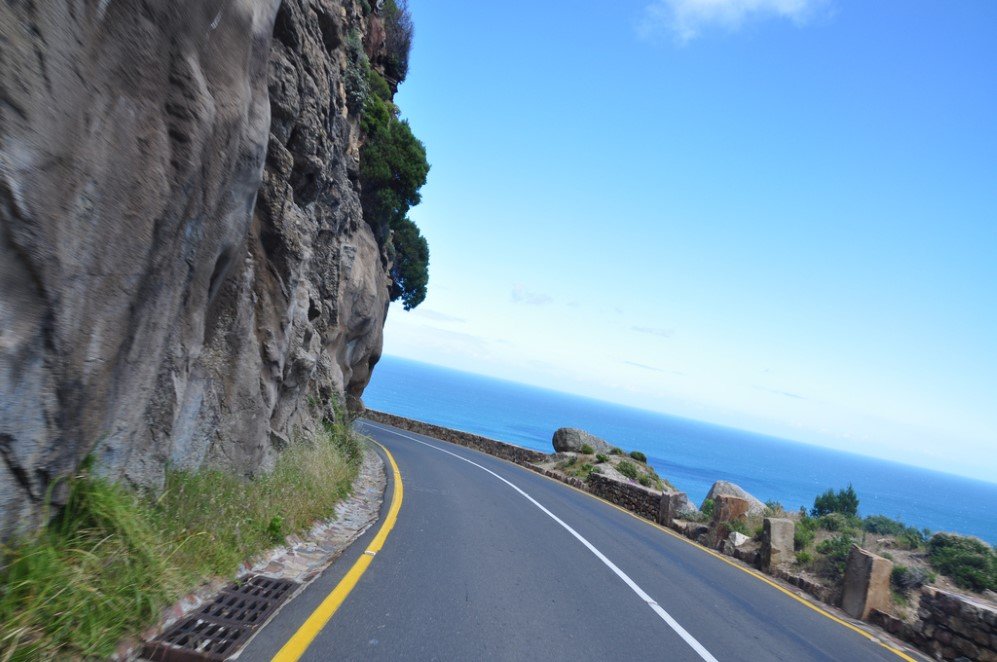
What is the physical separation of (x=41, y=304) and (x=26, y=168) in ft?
2.77

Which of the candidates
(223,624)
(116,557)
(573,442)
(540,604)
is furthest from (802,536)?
(573,442)

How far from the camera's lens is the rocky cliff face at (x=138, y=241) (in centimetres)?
402

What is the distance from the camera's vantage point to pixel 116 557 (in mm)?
4543

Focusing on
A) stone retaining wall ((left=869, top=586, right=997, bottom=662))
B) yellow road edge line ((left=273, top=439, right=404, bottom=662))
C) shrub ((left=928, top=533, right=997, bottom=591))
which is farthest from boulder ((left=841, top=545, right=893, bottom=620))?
yellow road edge line ((left=273, top=439, right=404, bottom=662))

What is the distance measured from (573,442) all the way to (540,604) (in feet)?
94.6

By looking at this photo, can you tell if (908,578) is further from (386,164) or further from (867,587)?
(386,164)

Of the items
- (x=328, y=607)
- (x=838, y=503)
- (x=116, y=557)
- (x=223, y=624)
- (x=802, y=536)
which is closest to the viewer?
(x=116, y=557)

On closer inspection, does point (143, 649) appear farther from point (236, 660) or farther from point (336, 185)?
point (336, 185)

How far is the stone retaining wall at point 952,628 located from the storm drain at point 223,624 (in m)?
8.02

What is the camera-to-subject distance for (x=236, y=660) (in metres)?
4.27

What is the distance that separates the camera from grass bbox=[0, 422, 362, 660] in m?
3.76

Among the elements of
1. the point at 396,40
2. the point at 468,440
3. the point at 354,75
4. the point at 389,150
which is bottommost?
A: the point at 468,440

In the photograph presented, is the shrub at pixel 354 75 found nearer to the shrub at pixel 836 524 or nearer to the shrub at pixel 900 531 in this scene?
the shrub at pixel 836 524

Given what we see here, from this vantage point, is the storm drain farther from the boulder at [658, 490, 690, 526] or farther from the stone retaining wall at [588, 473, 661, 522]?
the stone retaining wall at [588, 473, 661, 522]
